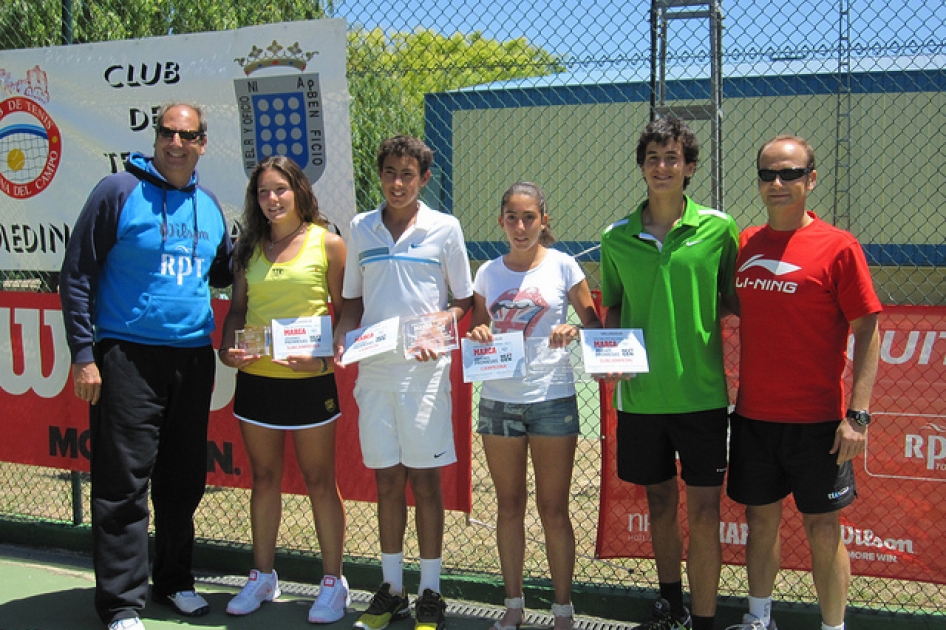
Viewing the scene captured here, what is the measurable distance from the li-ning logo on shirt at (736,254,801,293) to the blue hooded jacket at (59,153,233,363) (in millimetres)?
2325

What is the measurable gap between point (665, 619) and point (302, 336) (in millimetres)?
1928

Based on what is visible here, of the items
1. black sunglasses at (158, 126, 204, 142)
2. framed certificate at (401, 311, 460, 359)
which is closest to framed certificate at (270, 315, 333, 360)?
framed certificate at (401, 311, 460, 359)

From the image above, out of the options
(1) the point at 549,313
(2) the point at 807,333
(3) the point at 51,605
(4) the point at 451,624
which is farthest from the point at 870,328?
(3) the point at 51,605

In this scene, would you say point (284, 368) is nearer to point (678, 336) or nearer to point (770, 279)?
point (678, 336)

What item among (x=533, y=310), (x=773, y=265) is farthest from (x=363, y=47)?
(x=773, y=265)

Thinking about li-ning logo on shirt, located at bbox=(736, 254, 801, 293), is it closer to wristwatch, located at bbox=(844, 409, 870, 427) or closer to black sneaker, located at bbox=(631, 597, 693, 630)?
wristwatch, located at bbox=(844, 409, 870, 427)

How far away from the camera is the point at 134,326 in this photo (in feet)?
11.9

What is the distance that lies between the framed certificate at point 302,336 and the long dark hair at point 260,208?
40 centimetres

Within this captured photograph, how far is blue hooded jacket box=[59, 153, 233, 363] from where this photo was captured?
3586mm

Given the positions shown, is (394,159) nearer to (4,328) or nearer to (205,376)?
(205,376)

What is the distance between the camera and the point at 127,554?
12.0ft

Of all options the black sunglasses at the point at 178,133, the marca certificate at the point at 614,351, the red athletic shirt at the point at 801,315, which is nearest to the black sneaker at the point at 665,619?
the red athletic shirt at the point at 801,315

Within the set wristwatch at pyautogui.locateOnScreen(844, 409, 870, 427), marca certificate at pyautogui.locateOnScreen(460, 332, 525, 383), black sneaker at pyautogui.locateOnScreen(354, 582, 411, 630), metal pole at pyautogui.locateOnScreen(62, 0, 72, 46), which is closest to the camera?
wristwatch at pyautogui.locateOnScreen(844, 409, 870, 427)

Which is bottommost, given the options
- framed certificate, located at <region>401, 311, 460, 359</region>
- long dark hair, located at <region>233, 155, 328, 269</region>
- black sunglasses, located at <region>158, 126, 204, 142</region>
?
framed certificate, located at <region>401, 311, 460, 359</region>
